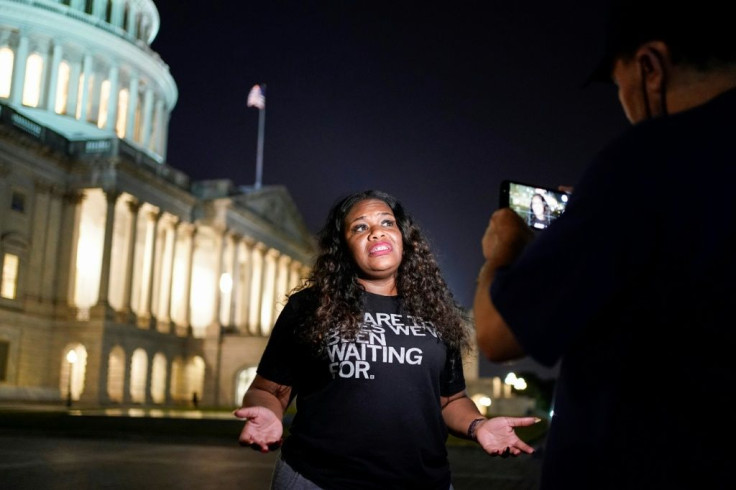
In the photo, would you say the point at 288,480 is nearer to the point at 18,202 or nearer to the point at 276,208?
the point at 18,202

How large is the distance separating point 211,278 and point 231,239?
12.7 feet

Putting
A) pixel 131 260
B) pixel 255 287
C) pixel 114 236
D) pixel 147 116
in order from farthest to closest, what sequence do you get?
1. pixel 147 116
2. pixel 255 287
3. pixel 114 236
4. pixel 131 260

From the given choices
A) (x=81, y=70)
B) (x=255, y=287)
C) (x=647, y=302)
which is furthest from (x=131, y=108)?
(x=647, y=302)

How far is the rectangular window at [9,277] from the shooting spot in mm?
45969

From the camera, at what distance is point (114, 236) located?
53.9 metres

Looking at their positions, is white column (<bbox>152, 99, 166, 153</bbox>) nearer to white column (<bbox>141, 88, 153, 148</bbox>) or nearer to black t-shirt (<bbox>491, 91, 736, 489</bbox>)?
white column (<bbox>141, 88, 153, 148</bbox>)

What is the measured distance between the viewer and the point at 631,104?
1.99 m

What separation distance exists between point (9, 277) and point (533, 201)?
161 ft

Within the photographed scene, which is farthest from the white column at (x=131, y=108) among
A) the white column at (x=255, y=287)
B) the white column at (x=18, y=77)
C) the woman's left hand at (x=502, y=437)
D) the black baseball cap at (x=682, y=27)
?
the black baseball cap at (x=682, y=27)

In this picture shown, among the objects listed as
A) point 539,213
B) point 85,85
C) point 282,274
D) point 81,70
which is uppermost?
point 81,70

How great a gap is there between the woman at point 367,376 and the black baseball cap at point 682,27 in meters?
2.00

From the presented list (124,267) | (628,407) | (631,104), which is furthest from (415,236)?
(124,267)

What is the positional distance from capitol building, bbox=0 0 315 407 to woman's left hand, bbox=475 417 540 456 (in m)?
40.8

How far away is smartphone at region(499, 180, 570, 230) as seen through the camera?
2.73 meters
